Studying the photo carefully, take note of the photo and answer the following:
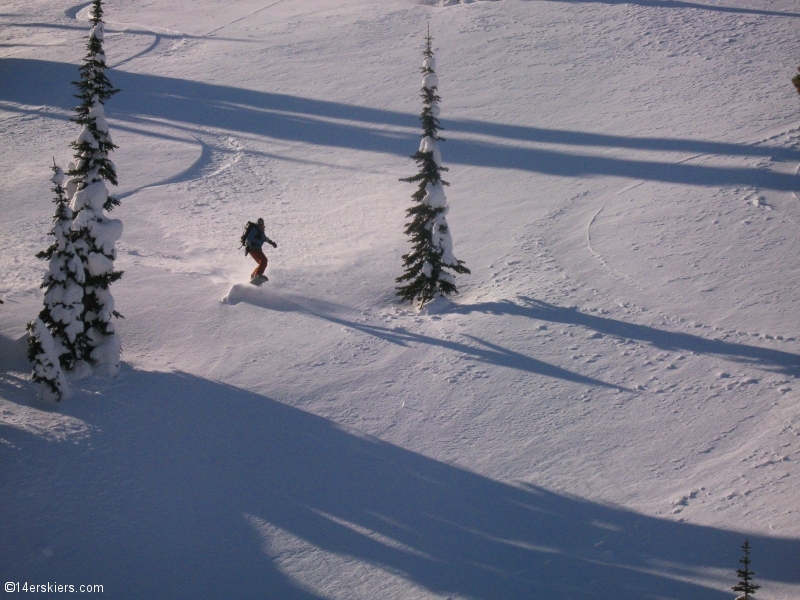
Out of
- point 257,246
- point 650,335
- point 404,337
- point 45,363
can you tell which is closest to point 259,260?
point 257,246

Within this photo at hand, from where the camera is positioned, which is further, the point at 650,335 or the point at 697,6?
the point at 697,6

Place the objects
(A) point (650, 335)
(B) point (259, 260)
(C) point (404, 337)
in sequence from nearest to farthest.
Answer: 1. (A) point (650, 335)
2. (C) point (404, 337)
3. (B) point (259, 260)

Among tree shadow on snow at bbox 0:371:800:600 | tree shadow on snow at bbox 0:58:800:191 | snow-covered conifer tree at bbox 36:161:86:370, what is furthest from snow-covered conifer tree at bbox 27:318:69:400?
tree shadow on snow at bbox 0:58:800:191

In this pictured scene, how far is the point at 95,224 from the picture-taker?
43.0 feet

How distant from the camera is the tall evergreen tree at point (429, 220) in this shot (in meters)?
14.9

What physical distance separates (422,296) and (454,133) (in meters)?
11.4

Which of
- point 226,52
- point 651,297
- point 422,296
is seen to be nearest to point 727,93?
point 651,297

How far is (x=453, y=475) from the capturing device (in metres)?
10.6

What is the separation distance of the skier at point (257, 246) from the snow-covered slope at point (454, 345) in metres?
0.56

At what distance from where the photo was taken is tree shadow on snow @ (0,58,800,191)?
20344 millimetres

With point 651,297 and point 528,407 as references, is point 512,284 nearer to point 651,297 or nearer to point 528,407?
point 651,297

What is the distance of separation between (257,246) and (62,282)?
4992mm

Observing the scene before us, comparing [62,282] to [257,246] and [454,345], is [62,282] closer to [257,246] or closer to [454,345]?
[257,246]

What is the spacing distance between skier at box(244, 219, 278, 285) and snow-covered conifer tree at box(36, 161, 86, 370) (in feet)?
14.8
